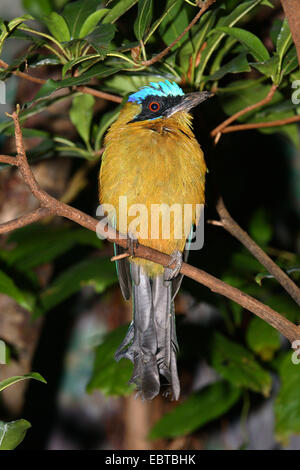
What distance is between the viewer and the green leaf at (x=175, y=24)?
1928 mm

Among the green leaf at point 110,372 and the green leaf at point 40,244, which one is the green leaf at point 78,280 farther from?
the green leaf at point 110,372

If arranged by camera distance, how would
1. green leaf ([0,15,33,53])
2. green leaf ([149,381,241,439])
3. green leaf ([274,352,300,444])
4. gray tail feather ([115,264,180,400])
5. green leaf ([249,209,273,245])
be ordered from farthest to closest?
green leaf ([249,209,273,245])
green leaf ([149,381,241,439])
green leaf ([274,352,300,444])
gray tail feather ([115,264,180,400])
green leaf ([0,15,33,53])

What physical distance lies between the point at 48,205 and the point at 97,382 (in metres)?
1.29

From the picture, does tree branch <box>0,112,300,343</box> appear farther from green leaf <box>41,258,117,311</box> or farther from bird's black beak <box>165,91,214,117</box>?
green leaf <box>41,258,117,311</box>

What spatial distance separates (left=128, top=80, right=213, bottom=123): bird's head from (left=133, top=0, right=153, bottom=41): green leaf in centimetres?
47

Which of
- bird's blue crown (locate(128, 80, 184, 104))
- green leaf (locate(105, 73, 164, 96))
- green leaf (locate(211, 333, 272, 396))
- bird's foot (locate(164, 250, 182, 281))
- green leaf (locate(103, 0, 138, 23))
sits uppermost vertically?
green leaf (locate(105, 73, 164, 96))

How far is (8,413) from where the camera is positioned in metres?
2.65

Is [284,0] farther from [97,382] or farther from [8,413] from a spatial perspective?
[8,413]

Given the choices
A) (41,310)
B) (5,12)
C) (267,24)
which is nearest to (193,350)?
(41,310)

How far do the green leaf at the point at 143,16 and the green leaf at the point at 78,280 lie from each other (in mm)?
1175

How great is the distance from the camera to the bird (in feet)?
6.75

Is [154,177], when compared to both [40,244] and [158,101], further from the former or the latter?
[40,244]

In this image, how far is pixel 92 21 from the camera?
5.59ft

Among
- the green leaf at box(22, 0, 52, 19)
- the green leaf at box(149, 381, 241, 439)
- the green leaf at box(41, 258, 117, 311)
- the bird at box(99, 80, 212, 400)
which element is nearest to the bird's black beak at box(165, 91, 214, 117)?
the bird at box(99, 80, 212, 400)
